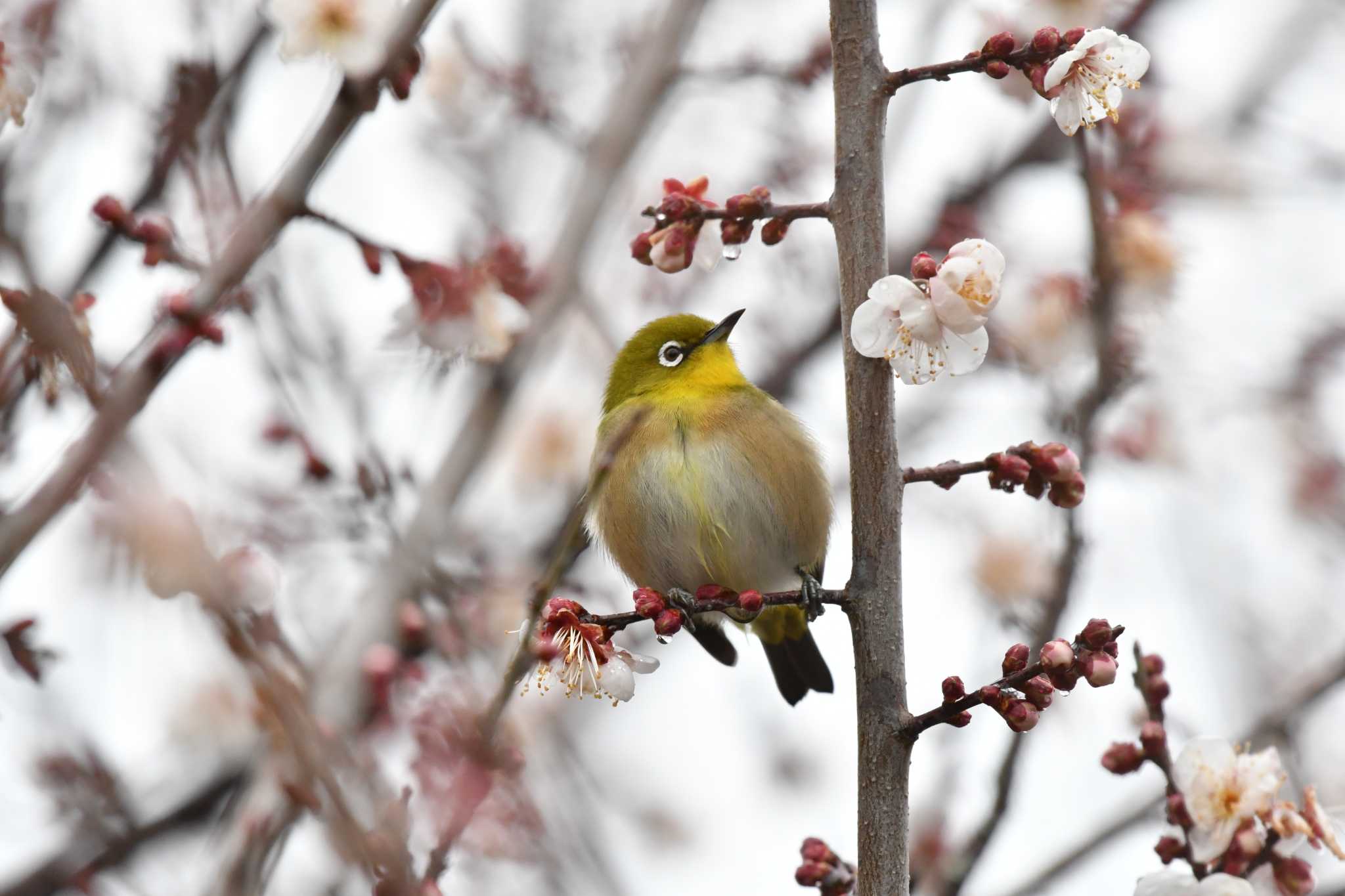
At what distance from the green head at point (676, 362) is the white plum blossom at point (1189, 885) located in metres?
2.76

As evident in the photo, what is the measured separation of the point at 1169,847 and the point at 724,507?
2196mm

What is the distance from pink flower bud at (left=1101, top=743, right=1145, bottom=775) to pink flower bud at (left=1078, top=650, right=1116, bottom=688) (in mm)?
265

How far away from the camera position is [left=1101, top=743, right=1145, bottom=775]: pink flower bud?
268 centimetres

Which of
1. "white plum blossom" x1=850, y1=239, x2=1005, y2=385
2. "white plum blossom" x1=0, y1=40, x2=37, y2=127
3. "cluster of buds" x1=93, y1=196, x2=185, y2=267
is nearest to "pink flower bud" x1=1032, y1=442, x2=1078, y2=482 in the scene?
"white plum blossom" x1=850, y1=239, x2=1005, y2=385

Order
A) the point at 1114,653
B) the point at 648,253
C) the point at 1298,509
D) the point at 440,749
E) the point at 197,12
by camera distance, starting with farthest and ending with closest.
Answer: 1. the point at 1298,509
2. the point at 197,12
3. the point at 648,253
4. the point at 440,749
5. the point at 1114,653

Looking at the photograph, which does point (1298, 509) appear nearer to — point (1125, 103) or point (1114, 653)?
point (1125, 103)

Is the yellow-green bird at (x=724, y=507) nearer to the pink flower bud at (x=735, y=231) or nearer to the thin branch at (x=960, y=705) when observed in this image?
the pink flower bud at (x=735, y=231)

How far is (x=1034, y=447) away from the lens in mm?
2820

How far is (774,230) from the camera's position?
9.68 feet

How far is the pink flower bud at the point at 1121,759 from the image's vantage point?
8.79 feet

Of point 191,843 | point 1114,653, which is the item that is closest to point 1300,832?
point 1114,653

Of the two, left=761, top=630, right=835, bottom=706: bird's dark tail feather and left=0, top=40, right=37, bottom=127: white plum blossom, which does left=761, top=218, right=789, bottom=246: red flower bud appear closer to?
left=0, top=40, right=37, bottom=127: white plum blossom

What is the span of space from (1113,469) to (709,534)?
283cm

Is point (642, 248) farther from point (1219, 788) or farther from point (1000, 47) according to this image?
point (1219, 788)
